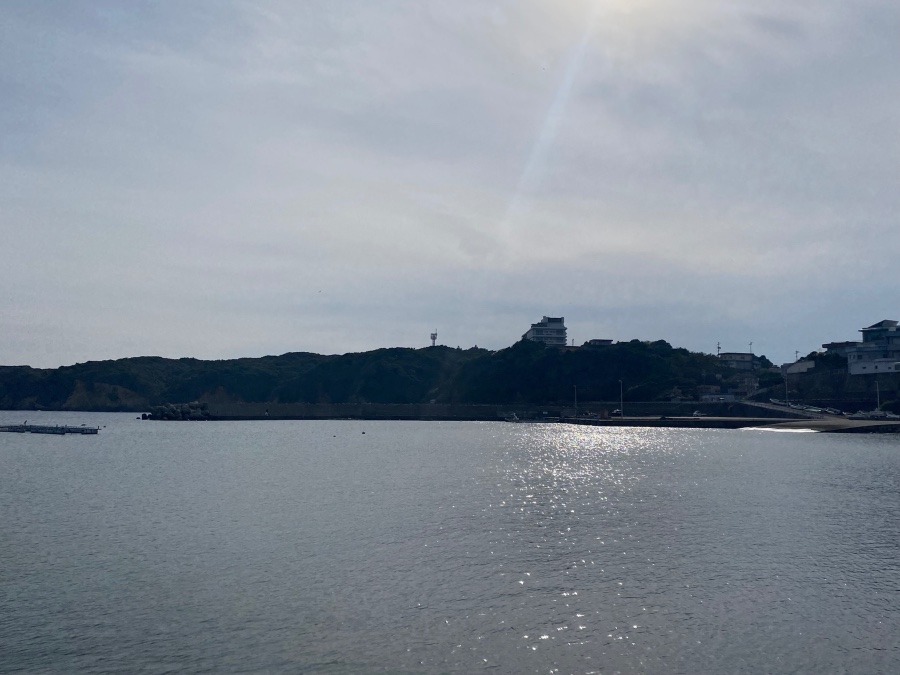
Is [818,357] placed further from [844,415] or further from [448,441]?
[448,441]

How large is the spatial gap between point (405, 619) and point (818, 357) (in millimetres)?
178053

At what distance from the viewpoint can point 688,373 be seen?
7761 inches

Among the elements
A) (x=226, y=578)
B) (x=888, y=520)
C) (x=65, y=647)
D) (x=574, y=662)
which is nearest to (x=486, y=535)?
(x=226, y=578)

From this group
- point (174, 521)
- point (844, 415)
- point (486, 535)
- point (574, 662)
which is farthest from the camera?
point (844, 415)

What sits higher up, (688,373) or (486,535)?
(688,373)

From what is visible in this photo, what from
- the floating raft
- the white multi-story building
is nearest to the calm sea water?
the floating raft

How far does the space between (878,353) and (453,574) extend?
154m

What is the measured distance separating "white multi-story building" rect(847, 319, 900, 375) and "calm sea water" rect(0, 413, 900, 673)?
105 m

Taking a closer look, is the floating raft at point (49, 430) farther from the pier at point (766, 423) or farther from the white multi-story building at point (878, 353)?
the white multi-story building at point (878, 353)

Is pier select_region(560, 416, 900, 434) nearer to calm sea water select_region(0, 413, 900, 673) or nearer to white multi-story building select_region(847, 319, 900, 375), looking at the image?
white multi-story building select_region(847, 319, 900, 375)

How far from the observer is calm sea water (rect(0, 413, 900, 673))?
21078mm

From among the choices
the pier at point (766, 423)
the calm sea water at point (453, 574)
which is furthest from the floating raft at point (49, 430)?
the pier at point (766, 423)

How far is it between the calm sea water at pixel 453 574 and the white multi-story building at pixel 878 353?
10473cm

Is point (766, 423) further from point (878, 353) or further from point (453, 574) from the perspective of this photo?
point (453, 574)
